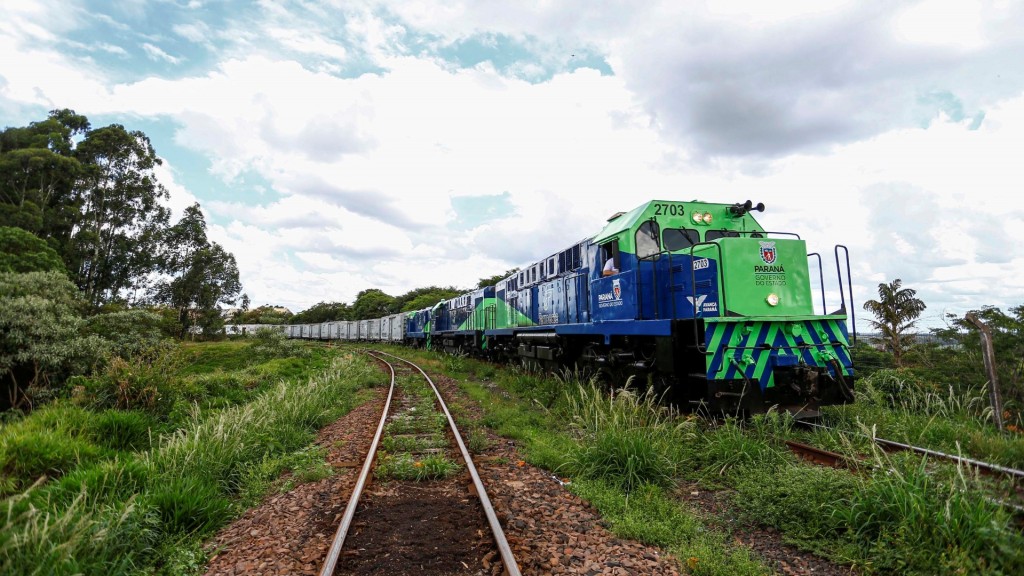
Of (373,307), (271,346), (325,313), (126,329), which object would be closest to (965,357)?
(126,329)

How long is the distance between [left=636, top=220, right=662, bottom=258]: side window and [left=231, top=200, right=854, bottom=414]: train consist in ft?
0.06

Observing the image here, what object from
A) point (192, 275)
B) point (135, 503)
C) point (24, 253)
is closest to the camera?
point (135, 503)

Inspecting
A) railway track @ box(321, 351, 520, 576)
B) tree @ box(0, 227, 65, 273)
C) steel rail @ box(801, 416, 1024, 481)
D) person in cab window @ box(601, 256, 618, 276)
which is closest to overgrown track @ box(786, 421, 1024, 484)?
steel rail @ box(801, 416, 1024, 481)

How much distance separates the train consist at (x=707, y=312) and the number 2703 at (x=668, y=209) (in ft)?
0.07

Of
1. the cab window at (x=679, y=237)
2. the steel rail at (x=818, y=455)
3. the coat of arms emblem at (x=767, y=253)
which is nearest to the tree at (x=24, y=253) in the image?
the cab window at (x=679, y=237)

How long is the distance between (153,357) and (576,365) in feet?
26.1

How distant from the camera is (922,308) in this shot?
13.4 metres

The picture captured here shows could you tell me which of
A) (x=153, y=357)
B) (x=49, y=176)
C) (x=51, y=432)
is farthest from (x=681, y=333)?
(x=49, y=176)

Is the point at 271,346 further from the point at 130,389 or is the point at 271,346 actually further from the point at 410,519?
the point at 410,519

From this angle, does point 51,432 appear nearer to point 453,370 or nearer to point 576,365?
point 576,365

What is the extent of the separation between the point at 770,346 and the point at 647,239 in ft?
8.06

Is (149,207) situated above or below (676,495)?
above

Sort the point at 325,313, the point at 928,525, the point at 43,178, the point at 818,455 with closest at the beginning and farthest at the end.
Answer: the point at 928,525, the point at 818,455, the point at 43,178, the point at 325,313

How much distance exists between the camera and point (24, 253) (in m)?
19.6
